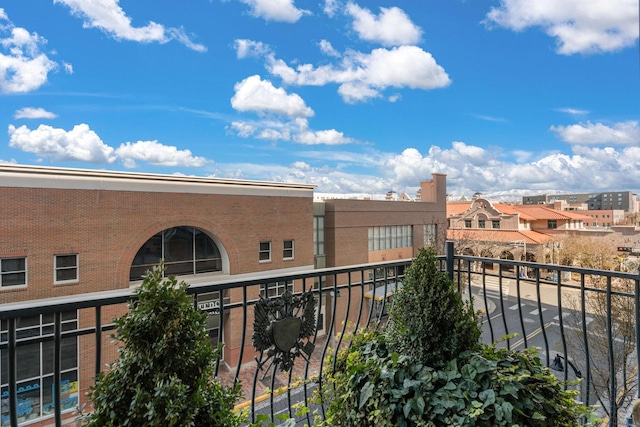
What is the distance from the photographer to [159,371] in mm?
929

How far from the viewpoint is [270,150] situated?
2245cm

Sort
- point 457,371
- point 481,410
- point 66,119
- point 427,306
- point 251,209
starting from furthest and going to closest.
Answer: point 66,119 → point 251,209 → point 427,306 → point 457,371 → point 481,410

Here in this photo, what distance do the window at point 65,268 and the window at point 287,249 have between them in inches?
289

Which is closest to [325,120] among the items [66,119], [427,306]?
[66,119]

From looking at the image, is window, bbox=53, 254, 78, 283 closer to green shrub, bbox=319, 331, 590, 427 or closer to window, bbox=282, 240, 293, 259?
window, bbox=282, 240, 293, 259

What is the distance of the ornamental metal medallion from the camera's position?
5.19 ft

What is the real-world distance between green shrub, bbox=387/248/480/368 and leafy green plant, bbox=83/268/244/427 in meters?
0.82

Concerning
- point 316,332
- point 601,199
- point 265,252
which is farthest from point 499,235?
point 601,199

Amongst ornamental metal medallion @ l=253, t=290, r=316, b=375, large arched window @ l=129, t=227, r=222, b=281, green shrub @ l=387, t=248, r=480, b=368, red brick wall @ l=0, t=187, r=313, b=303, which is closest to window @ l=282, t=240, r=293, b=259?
red brick wall @ l=0, t=187, r=313, b=303

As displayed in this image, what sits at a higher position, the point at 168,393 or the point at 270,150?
the point at 270,150

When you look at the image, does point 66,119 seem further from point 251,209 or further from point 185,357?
point 185,357

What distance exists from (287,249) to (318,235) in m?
2.43

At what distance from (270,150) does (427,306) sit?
21.7 meters

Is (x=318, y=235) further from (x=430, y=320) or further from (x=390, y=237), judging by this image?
(x=430, y=320)
